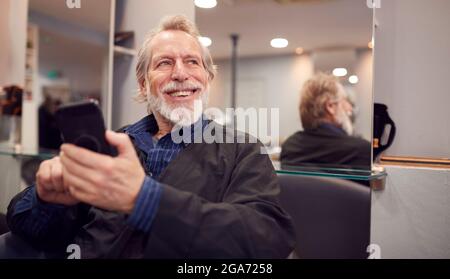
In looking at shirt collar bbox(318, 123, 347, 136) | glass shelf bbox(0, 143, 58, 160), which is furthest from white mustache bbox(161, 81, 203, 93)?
shirt collar bbox(318, 123, 347, 136)

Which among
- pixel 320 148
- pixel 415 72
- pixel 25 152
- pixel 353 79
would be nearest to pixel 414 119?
pixel 415 72

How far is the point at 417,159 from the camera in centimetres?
88

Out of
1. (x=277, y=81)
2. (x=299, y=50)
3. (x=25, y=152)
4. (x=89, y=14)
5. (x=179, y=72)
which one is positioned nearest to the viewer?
(x=179, y=72)

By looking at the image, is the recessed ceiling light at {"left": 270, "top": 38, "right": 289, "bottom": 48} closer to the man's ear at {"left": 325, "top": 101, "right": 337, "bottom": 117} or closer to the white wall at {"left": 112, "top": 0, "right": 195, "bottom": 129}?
the man's ear at {"left": 325, "top": 101, "right": 337, "bottom": 117}

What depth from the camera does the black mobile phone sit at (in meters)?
0.55

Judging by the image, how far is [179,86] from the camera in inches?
29.0

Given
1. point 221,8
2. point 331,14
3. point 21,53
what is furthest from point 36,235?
point 331,14

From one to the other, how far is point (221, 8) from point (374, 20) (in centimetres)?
48

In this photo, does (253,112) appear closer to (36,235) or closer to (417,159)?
(417,159)

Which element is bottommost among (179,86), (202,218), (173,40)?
(202,218)

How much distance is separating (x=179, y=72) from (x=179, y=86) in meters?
0.03

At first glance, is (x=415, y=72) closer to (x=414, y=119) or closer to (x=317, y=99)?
(x=414, y=119)

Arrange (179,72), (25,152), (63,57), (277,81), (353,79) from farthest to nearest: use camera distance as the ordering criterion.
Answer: (277,81), (63,57), (25,152), (353,79), (179,72)

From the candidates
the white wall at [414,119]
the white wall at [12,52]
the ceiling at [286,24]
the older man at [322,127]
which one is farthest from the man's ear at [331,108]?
the white wall at [12,52]
